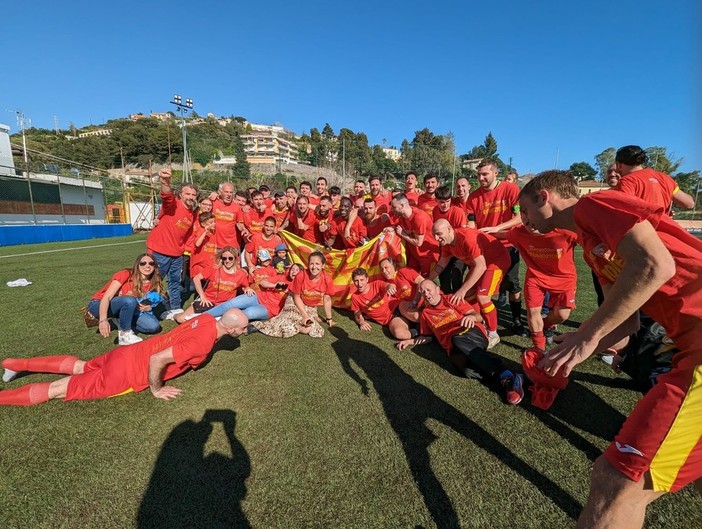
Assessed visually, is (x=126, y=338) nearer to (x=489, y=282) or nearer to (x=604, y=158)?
(x=489, y=282)

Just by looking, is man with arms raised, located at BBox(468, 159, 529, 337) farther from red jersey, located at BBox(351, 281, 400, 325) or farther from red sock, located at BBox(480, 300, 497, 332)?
red jersey, located at BBox(351, 281, 400, 325)

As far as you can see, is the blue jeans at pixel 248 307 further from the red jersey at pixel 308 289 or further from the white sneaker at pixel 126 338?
the white sneaker at pixel 126 338

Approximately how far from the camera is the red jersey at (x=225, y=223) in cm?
719

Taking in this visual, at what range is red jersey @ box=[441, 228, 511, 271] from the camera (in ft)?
15.5

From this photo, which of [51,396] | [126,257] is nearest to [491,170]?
[51,396]

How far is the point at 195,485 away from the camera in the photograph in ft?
7.62

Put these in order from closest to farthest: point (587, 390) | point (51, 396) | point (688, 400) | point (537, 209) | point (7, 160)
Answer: point (688, 400) → point (537, 209) → point (51, 396) → point (587, 390) → point (7, 160)

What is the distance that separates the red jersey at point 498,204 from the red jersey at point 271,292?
3706mm

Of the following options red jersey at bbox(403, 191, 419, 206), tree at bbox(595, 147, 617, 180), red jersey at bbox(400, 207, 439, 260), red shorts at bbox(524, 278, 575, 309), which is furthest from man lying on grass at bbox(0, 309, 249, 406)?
tree at bbox(595, 147, 617, 180)

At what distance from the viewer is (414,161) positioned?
77.9 m

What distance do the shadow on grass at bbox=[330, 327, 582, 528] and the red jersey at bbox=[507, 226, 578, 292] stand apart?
218cm

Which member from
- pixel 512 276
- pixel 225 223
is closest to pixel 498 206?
pixel 512 276

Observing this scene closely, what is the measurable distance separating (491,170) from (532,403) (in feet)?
12.2

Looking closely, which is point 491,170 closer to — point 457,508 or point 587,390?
point 587,390
